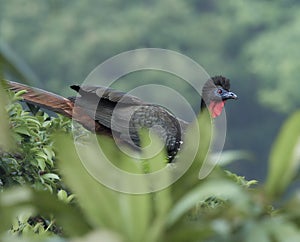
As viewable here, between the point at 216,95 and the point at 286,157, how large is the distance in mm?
4331

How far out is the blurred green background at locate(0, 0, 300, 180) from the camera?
2794 cm

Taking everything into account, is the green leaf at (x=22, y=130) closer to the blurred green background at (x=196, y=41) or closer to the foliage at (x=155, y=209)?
the foliage at (x=155, y=209)

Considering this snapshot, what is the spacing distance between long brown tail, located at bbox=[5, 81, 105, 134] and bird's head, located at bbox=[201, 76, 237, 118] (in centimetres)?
89

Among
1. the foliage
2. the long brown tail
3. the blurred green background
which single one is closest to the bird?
the long brown tail

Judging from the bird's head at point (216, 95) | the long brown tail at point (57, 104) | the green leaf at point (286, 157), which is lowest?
the green leaf at point (286, 157)

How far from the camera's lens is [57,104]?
517 cm

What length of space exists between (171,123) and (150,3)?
26.9 meters

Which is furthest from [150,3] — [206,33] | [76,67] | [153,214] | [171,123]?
[153,214]

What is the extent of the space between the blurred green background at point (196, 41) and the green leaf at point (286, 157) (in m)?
23.6

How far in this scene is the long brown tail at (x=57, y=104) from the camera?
4.83 metres

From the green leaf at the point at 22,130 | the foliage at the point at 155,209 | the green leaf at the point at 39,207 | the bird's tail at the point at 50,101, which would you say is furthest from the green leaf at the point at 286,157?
the bird's tail at the point at 50,101

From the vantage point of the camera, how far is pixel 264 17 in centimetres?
3130

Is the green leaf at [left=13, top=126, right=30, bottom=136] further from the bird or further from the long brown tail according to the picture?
the bird

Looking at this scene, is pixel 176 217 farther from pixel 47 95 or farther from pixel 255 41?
pixel 255 41
